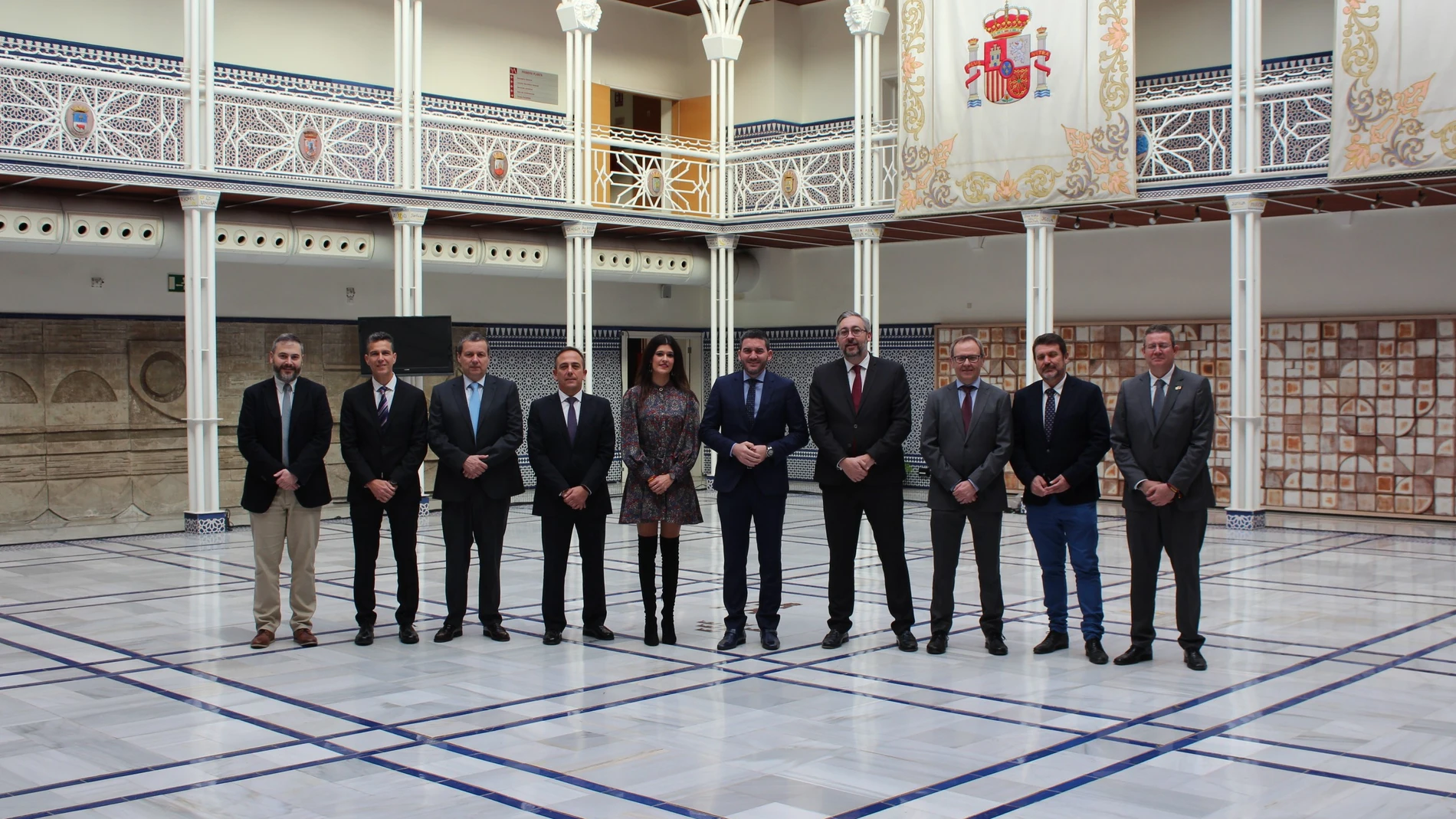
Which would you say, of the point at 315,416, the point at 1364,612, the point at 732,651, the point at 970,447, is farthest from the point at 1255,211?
the point at 315,416

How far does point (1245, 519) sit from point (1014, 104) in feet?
13.0

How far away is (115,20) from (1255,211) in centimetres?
975

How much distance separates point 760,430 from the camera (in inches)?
247

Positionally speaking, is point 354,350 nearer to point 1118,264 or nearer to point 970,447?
point 1118,264

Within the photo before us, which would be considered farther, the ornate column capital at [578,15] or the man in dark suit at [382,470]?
the ornate column capital at [578,15]

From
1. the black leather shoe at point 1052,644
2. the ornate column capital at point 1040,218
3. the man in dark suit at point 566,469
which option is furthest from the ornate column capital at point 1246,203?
the man in dark suit at point 566,469

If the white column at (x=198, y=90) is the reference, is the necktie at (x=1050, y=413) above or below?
below

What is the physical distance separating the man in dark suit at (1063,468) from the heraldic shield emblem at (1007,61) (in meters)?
6.39

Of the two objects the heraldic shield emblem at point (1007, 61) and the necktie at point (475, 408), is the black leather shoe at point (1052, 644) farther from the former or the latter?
the heraldic shield emblem at point (1007, 61)

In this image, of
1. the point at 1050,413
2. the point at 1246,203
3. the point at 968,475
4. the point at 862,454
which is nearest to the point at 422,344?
the point at 862,454

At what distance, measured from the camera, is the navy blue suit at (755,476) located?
626 centimetres

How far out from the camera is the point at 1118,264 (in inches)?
557

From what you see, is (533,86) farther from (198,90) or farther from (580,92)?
(198,90)

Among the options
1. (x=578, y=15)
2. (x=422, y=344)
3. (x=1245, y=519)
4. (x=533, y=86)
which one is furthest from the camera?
(x=533, y=86)
